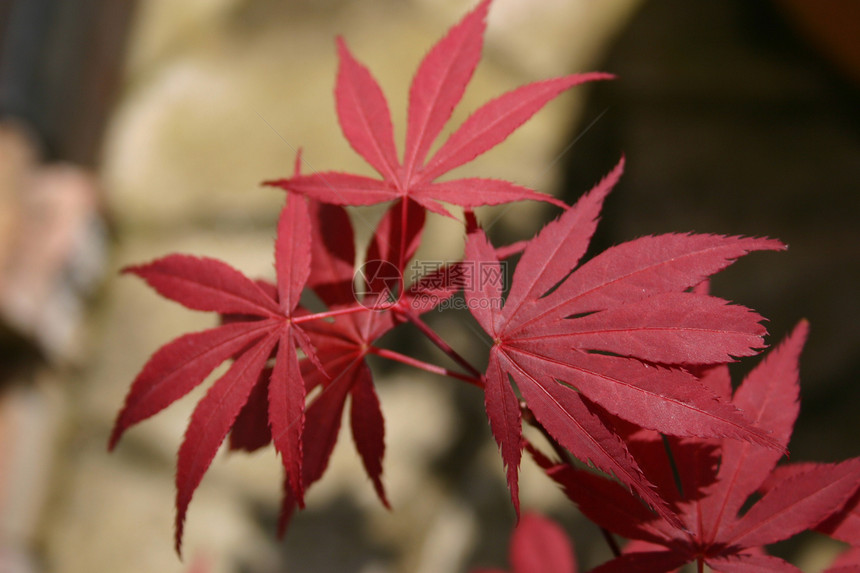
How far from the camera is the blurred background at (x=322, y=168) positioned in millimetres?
1501

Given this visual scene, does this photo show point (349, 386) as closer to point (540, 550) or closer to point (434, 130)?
point (434, 130)

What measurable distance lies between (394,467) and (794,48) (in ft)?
5.01

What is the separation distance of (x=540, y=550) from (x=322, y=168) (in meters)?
1.22

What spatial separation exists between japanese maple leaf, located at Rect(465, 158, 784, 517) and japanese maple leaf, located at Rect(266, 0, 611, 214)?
67 millimetres

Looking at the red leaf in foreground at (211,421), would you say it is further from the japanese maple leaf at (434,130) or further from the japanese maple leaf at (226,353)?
the japanese maple leaf at (434,130)

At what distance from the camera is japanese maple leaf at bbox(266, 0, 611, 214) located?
54 centimetres

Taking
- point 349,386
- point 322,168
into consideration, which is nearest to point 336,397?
point 349,386

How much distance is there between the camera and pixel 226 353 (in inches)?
21.8

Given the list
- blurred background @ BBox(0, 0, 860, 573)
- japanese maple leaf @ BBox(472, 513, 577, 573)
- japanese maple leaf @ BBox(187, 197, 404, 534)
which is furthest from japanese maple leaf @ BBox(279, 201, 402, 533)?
blurred background @ BBox(0, 0, 860, 573)

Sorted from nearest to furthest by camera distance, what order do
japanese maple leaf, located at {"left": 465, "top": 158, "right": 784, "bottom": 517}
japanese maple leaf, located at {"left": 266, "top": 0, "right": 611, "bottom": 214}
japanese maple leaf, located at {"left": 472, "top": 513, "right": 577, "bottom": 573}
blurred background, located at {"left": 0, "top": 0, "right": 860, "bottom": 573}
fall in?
japanese maple leaf, located at {"left": 465, "top": 158, "right": 784, "bottom": 517} < japanese maple leaf, located at {"left": 266, "top": 0, "right": 611, "bottom": 214} < japanese maple leaf, located at {"left": 472, "top": 513, "right": 577, "bottom": 573} < blurred background, located at {"left": 0, "top": 0, "right": 860, "bottom": 573}

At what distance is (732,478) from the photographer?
0.51m

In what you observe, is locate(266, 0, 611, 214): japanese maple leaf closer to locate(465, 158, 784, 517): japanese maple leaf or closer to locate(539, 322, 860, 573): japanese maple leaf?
locate(465, 158, 784, 517): japanese maple leaf

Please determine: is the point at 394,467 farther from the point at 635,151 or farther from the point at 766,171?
the point at 766,171

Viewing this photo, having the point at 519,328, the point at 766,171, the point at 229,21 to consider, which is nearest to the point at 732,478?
the point at 519,328
